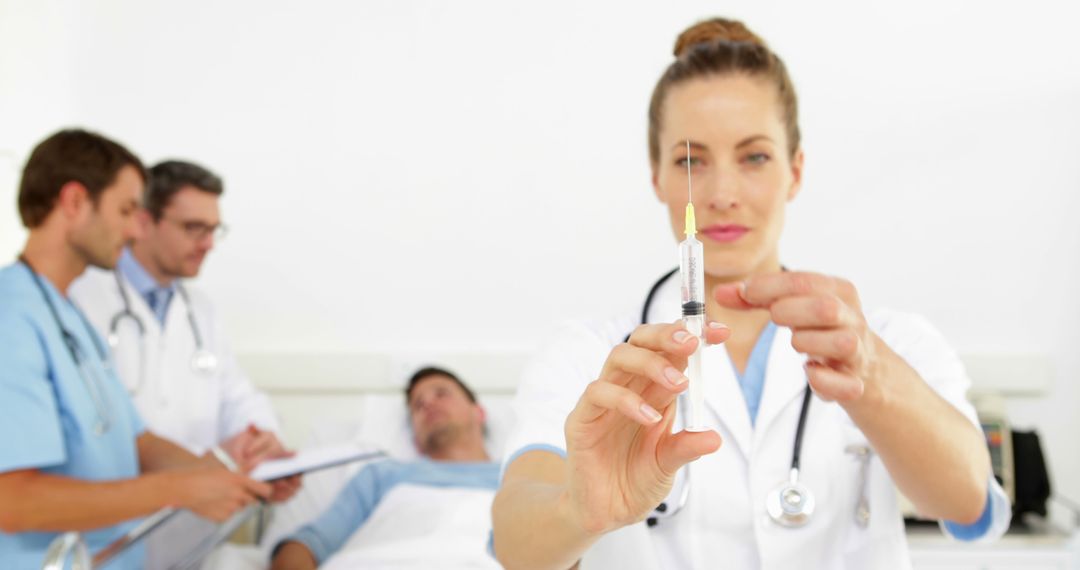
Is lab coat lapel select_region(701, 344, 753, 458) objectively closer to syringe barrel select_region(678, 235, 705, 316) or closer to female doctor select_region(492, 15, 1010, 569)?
female doctor select_region(492, 15, 1010, 569)

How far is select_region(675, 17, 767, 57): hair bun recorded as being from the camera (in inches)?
51.1

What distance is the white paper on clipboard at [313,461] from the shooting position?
2080mm

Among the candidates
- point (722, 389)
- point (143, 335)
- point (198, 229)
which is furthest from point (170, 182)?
point (722, 389)

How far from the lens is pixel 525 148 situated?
3105 millimetres

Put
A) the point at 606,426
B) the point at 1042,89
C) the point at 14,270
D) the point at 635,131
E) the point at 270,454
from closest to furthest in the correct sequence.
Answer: the point at 606,426, the point at 14,270, the point at 270,454, the point at 1042,89, the point at 635,131

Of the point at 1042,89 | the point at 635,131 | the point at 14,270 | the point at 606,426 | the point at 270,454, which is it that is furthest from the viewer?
the point at 635,131

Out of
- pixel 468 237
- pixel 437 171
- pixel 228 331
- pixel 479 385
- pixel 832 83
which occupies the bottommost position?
pixel 479 385

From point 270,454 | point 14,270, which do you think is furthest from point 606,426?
point 270,454

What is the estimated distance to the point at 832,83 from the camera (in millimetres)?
2961

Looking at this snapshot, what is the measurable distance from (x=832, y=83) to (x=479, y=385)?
1518mm

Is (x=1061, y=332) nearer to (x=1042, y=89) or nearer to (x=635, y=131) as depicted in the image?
(x=1042, y=89)

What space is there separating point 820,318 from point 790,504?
38 cm

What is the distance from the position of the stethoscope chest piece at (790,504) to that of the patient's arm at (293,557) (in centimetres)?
153

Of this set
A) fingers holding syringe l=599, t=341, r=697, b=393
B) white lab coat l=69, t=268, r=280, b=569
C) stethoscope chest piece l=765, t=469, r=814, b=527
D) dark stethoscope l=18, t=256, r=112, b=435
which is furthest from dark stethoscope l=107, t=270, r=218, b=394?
fingers holding syringe l=599, t=341, r=697, b=393
